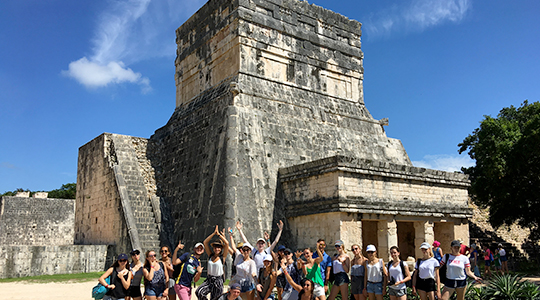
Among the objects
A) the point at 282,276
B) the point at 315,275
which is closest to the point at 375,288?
the point at 315,275

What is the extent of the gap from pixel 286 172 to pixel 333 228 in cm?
262

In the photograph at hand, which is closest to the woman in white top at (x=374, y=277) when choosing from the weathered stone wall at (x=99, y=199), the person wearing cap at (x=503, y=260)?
the weathered stone wall at (x=99, y=199)

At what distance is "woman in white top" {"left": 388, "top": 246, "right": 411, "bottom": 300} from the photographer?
7254mm

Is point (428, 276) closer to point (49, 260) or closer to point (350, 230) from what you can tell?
point (350, 230)

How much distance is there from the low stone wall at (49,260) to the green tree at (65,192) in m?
37.8

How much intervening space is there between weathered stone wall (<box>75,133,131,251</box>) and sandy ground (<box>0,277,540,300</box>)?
283 cm

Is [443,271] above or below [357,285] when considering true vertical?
above

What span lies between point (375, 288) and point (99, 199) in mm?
12689

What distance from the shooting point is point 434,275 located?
7344 mm

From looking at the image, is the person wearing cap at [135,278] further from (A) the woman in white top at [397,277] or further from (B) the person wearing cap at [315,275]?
(A) the woman in white top at [397,277]

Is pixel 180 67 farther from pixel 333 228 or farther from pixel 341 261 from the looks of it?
pixel 341 261

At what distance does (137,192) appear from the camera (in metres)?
16.2

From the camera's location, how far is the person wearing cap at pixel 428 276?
732 centimetres

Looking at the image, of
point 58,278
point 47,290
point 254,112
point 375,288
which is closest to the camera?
point 375,288
